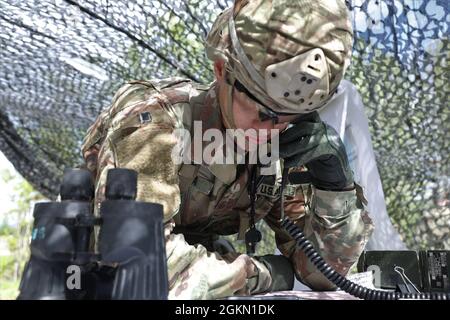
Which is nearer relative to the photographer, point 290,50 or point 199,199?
point 290,50

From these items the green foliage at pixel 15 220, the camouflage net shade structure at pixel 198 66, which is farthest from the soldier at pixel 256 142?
the green foliage at pixel 15 220

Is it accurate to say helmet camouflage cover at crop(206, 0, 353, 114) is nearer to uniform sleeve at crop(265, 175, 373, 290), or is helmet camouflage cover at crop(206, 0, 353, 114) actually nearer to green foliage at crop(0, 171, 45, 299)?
uniform sleeve at crop(265, 175, 373, 290)

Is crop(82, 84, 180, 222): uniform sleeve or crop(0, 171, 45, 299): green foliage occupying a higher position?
crop(0, 171, 45, 299): green foliage

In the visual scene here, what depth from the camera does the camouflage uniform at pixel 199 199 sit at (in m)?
1.10

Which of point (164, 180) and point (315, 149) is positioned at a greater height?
point (315, 149)

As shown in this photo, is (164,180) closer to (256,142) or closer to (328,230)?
(256,142)

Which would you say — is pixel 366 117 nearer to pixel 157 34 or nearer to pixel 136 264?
pixel 157 34

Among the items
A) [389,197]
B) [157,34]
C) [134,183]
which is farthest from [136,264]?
[389,197]

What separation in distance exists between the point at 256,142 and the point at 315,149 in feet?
0.48

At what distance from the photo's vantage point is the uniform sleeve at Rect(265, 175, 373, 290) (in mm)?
1541

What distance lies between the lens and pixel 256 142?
1.38 meters

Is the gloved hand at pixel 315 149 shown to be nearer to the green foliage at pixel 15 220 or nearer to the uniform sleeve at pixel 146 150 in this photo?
the uniform sleeve at pixel 146 150

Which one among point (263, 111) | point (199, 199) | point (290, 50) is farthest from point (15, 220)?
point (290, 50)

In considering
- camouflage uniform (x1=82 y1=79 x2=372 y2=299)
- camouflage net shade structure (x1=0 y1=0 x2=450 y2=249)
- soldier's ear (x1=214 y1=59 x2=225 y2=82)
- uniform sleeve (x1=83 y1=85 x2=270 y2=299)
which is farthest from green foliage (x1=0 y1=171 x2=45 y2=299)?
uniform sleeve (x1=83 y1=85 x2=270 y2=299)
